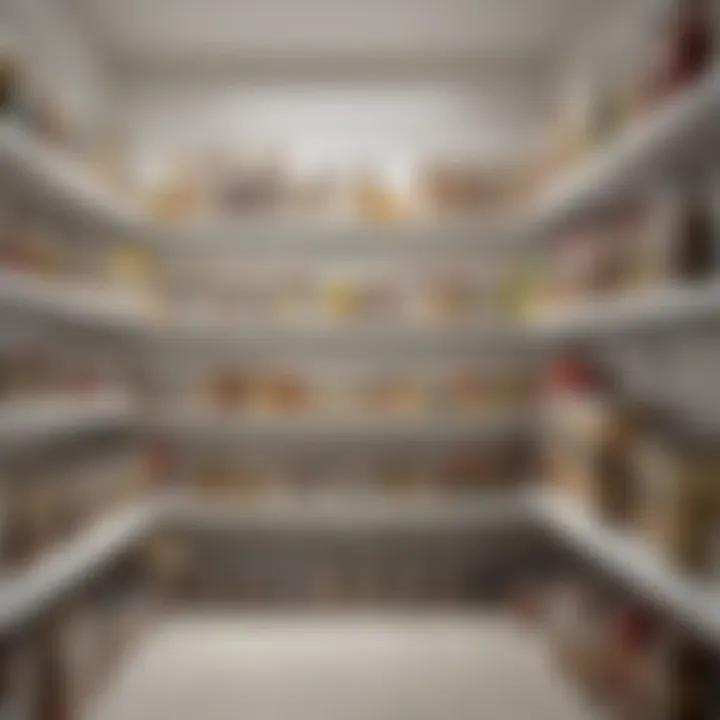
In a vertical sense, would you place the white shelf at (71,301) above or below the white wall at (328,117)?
below

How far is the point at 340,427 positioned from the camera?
416 centimetres

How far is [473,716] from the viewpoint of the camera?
3186 millimetres

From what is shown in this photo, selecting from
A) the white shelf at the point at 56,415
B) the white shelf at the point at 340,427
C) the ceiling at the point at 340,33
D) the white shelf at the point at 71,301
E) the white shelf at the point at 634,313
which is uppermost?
the ceiling at the point at 340,33

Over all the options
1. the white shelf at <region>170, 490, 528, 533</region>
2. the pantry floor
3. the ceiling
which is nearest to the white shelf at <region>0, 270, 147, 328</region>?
the white shelf at <region>170, 490, 528, 533</region>

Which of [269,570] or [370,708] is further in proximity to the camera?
[269,570]

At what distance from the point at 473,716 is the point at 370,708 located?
0.36 meters

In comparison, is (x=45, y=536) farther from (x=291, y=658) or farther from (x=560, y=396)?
(x=560, y=396)

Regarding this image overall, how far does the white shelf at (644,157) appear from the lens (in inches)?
89.7

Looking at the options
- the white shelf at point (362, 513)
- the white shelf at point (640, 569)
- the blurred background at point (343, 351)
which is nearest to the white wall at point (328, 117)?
the blurred background at point (343, 351)

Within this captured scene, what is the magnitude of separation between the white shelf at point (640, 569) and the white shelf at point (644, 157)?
1146 millimetres

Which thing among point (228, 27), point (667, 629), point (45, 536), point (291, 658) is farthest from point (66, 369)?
point (667, 629)

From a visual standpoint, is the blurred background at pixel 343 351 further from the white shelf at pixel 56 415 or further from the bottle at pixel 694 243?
the bottle at pixel 694 243

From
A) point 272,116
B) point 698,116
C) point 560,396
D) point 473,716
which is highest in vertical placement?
point 272,116

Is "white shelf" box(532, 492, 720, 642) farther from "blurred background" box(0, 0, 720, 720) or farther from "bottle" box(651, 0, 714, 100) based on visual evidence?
"bottle" box(651, 0, 714, 100)
